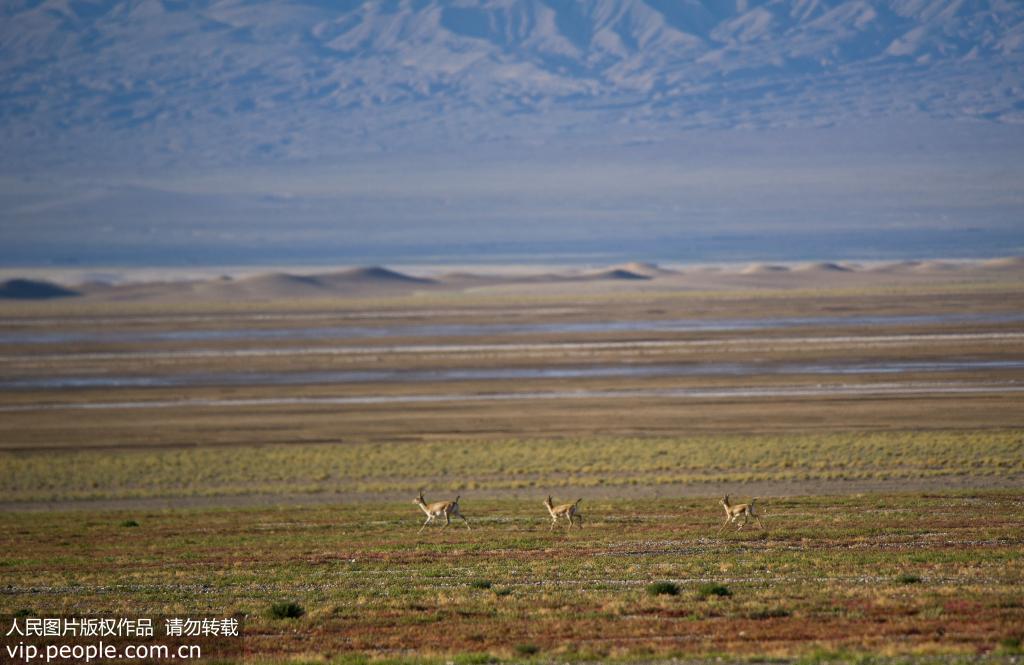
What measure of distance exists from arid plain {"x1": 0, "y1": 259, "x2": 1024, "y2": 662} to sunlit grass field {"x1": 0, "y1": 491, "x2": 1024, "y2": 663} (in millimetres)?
55

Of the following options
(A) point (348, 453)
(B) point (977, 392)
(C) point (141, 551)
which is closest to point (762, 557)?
(C) point (141, 551)

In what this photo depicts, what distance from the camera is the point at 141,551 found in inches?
640

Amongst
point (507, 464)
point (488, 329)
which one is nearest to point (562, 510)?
point (507, 464)

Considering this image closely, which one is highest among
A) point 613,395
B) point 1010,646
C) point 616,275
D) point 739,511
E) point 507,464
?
point 616,275

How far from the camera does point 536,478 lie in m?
24.8

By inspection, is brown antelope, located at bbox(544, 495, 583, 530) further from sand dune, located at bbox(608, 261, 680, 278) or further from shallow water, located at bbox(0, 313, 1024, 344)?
sand dune, located at bbox(608, 261, 680, 278)

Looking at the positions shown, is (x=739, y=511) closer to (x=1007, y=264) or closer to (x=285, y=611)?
(x=285, y=611)

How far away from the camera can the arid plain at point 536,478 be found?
10734mm

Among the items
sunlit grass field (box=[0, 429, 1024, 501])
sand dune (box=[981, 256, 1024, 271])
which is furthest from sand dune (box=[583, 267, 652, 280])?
sunlit grass field (box=[0, 429, 1024, 501])

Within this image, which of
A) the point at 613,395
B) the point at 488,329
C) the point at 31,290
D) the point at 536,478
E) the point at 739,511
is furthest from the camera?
the point at 31,290

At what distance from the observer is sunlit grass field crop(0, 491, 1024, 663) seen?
9.83 metres

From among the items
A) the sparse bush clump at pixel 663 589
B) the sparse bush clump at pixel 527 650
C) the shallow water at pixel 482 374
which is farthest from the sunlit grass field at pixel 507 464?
the sparse bush clump at pixel 527 650

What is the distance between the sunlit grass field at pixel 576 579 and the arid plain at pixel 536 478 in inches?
2.2

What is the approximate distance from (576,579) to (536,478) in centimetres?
1202
